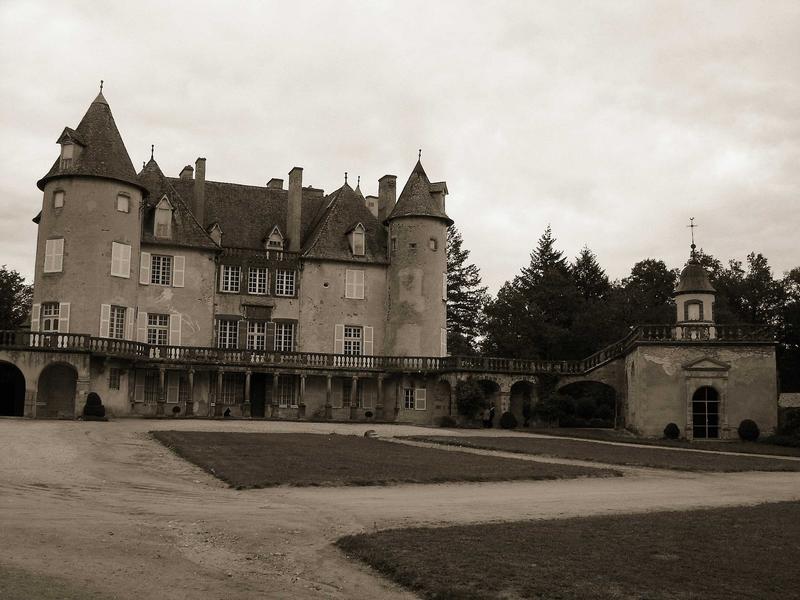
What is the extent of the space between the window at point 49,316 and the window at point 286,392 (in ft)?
40.3

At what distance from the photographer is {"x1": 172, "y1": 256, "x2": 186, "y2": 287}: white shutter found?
49.5 metres

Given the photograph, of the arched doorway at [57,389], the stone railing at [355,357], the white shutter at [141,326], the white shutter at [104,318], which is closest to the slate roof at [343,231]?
the stone railing at [355,357]

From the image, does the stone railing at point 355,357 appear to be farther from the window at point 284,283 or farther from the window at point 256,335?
the window at point 284,283

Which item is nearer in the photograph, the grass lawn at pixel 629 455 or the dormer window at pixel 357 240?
the grass lawn at pixel 629 455

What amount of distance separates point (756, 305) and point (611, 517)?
6357cm

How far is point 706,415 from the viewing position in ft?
147

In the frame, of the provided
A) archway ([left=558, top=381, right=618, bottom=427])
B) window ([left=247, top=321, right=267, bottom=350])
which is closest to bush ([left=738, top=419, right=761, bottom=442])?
archway ([left=558, top=381, right=618, bottom=427])

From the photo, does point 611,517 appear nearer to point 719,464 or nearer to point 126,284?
point 719,464

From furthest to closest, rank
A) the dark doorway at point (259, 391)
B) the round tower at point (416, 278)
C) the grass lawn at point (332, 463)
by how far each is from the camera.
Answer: the round tower at point (416, 278), the dark doorway at point (259, 391), the grass lawn at point (332, 463)

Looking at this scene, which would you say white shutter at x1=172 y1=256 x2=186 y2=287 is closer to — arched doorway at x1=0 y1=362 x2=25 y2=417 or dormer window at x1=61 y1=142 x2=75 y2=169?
dormer window at x1=61 y1=142 x2=75 y2=169

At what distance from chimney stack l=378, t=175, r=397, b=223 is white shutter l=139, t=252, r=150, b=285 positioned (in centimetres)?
1482

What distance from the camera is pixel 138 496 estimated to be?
16.7m

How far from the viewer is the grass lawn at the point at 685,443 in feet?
121

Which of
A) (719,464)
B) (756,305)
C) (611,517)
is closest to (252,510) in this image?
(611,517)
